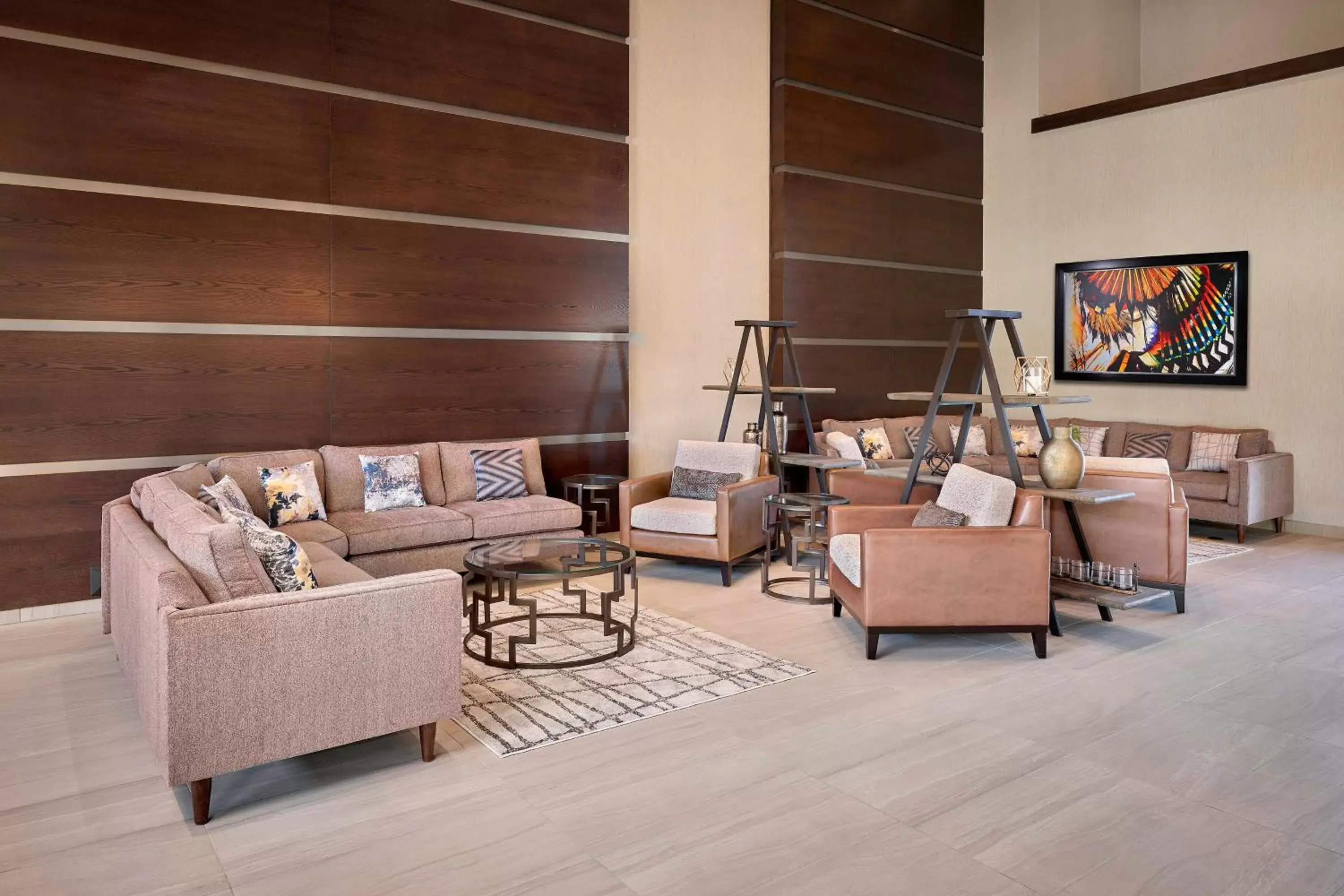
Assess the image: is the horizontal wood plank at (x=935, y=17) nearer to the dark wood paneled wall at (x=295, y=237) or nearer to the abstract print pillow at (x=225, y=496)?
the dark wood paneled wall at (x=295, y=237)

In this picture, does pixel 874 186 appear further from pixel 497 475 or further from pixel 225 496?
pixel 225 496

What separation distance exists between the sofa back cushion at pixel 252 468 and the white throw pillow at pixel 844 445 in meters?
3.79

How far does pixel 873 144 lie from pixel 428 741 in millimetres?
6723

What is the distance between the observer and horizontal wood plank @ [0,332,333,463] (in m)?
4.67

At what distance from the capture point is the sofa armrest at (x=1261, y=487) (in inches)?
270

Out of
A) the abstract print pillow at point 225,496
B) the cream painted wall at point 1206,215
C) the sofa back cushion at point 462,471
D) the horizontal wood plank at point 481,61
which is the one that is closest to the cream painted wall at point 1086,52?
the cream painted wall at point 1206,215

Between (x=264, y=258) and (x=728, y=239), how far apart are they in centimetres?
349

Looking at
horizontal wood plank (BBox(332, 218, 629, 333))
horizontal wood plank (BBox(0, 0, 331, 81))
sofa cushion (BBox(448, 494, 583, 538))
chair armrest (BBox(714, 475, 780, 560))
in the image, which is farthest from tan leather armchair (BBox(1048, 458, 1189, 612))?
horizontal wood plank (BBox(0, 0, 331, 81))

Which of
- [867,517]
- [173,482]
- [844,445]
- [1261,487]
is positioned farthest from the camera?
[844,445]

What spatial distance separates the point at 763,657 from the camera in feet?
13.8

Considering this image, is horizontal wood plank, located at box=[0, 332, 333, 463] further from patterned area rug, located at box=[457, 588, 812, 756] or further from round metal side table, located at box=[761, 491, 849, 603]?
round metal side table, located at box=[761, 491, 849, 603]

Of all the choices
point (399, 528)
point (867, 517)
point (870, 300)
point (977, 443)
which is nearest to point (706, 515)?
point (867, 517)

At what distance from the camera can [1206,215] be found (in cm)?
775

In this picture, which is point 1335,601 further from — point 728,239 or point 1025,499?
point 728,239
